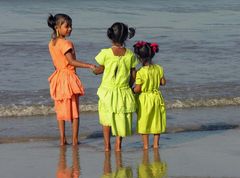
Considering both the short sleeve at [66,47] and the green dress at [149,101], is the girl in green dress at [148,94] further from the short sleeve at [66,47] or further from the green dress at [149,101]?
the short sleeve at [66,47]

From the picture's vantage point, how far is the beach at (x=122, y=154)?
823 centimetres

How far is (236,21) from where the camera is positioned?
24594mm

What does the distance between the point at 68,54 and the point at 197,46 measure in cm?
998

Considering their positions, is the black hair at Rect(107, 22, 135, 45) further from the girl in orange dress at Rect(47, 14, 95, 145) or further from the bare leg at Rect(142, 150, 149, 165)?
the bare leg at Rect(142, 150, 149, 165)

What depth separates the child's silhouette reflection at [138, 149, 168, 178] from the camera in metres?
8.11

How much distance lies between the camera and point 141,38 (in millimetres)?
20594

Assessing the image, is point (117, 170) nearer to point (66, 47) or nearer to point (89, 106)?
point (66, 47)

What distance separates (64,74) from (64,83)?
0.32 ft

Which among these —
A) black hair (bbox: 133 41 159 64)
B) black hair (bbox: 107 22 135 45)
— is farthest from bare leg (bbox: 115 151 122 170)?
black hair (bbox: 107 22 135 45)

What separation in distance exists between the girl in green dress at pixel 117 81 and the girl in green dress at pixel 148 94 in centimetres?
13

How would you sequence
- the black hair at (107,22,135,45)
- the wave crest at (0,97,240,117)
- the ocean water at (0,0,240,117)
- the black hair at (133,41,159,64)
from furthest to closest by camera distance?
1. the ocean water at (0,0,240,117)
2. the wave crest at (0,97,240,117)
3. the black hair at (133,41,159,64)
4. the black hair at (107,22,135,45)

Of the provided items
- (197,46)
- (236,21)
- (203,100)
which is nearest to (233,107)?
(203,100)

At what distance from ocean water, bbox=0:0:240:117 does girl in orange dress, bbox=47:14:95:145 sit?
2.32 meters

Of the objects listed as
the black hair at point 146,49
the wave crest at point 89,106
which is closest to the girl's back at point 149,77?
the black hair at point 146,49
